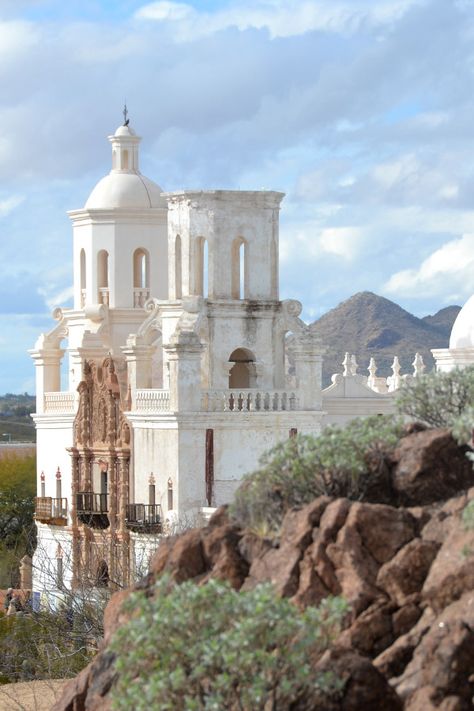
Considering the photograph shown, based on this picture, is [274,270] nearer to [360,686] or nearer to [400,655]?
[400,655]

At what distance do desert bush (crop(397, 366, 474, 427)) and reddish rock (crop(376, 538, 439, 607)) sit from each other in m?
3.77

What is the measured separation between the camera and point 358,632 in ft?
72.5

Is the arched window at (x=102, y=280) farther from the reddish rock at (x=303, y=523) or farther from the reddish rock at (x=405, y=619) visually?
the reddish rock at (x=405, y=619)

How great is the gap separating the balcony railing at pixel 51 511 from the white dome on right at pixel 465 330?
1315cm

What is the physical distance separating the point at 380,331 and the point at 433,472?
127 metres

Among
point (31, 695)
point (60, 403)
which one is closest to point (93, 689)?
point (31, 695)

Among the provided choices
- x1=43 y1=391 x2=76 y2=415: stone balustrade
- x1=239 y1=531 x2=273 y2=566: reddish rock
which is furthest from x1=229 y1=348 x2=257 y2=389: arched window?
x1=239 y1=531 x2=273 y2=566: reddish rock

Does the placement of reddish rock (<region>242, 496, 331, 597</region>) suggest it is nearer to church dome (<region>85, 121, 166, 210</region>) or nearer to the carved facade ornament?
the carved facade ornament

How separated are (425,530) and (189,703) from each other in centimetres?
372

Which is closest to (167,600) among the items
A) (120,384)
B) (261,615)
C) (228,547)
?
(261,615)

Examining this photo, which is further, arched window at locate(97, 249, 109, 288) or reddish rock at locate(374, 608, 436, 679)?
arched window at locate(97, 249, 109, 288)

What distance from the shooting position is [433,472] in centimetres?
2398

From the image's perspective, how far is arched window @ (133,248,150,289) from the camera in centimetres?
7088

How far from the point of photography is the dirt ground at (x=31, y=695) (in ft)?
119
